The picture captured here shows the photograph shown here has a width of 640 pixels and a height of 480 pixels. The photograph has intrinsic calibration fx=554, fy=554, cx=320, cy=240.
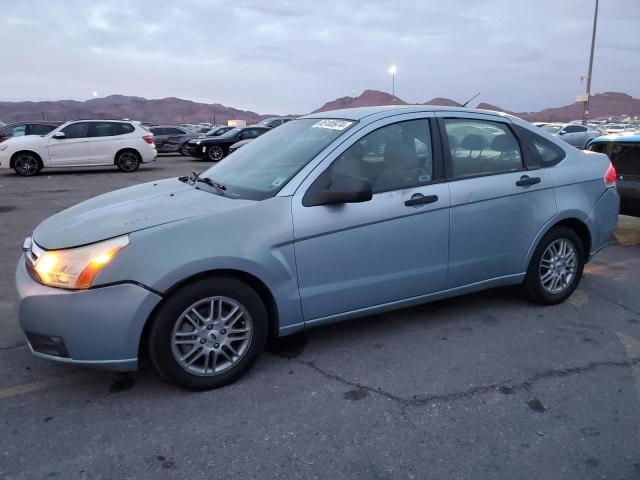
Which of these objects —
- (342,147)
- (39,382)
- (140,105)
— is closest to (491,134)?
(342,147)

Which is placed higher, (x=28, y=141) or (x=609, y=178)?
(x=28, y=141)

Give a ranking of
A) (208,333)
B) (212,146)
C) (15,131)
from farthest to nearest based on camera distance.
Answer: (212,146) < (15,131) < (208,333)

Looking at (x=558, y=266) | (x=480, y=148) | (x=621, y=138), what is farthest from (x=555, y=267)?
(x=621, y=138)

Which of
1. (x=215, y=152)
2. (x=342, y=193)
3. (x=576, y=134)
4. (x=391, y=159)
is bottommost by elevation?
(x=576, y=134)

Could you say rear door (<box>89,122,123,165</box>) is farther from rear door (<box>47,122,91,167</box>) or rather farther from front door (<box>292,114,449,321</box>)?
front door (<box>292,114,449,321</box>)

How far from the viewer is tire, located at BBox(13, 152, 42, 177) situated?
50.1 ft

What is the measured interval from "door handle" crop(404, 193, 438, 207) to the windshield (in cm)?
65

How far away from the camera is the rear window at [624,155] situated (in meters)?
6.54

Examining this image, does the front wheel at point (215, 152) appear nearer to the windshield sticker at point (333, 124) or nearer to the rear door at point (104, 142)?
the rear door at point (104, 142)

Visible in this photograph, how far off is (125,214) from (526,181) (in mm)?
2926

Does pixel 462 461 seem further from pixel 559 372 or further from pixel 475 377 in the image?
pixel 559 372

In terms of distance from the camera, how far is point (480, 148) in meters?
4.17

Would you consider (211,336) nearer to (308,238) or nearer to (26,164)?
(308,238)

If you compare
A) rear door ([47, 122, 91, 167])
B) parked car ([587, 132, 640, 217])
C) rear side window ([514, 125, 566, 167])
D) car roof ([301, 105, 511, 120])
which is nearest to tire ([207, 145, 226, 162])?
rear door ([47, 122, 91, 167])
